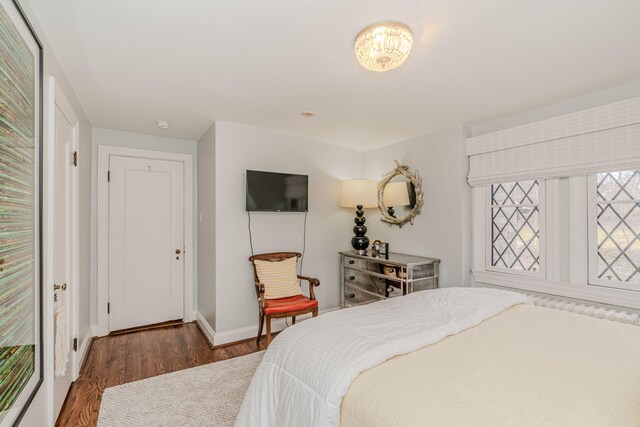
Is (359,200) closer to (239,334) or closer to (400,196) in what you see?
(400,196)

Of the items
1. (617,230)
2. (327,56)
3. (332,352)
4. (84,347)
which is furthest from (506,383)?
(84,347)

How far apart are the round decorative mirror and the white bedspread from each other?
169cm

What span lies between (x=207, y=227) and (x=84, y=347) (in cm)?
151

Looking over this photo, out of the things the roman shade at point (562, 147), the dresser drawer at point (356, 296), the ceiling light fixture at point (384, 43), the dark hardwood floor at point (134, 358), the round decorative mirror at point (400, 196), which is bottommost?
the dark hardwood floor at point (134, 358)

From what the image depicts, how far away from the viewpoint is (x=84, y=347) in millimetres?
2770

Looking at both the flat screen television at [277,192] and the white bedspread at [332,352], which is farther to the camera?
the flat screen television at [277,192]

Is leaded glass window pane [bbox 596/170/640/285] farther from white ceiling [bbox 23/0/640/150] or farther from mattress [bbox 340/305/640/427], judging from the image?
mattress [bbox 340/305/640/427]

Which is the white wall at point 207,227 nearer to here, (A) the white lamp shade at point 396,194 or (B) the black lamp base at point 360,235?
(B) the black lamp base at point 360,235

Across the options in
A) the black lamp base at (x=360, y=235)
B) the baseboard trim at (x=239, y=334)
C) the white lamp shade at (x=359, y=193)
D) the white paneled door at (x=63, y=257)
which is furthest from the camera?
the black lamp base at (x=360, y=235)

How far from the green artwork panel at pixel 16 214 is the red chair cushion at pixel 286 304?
1.72m

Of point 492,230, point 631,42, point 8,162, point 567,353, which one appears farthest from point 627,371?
point 8,162

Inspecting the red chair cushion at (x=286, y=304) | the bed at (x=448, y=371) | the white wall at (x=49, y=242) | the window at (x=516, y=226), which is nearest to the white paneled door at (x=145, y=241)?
the white wall at (x=49, y=242)

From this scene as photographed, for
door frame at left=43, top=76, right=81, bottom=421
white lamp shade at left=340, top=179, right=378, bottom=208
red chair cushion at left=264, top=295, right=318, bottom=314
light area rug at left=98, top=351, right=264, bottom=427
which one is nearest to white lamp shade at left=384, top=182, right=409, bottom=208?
white lamp shade at left=340, top=179, right=378, bottom=208

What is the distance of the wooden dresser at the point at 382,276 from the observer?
3.03 m
